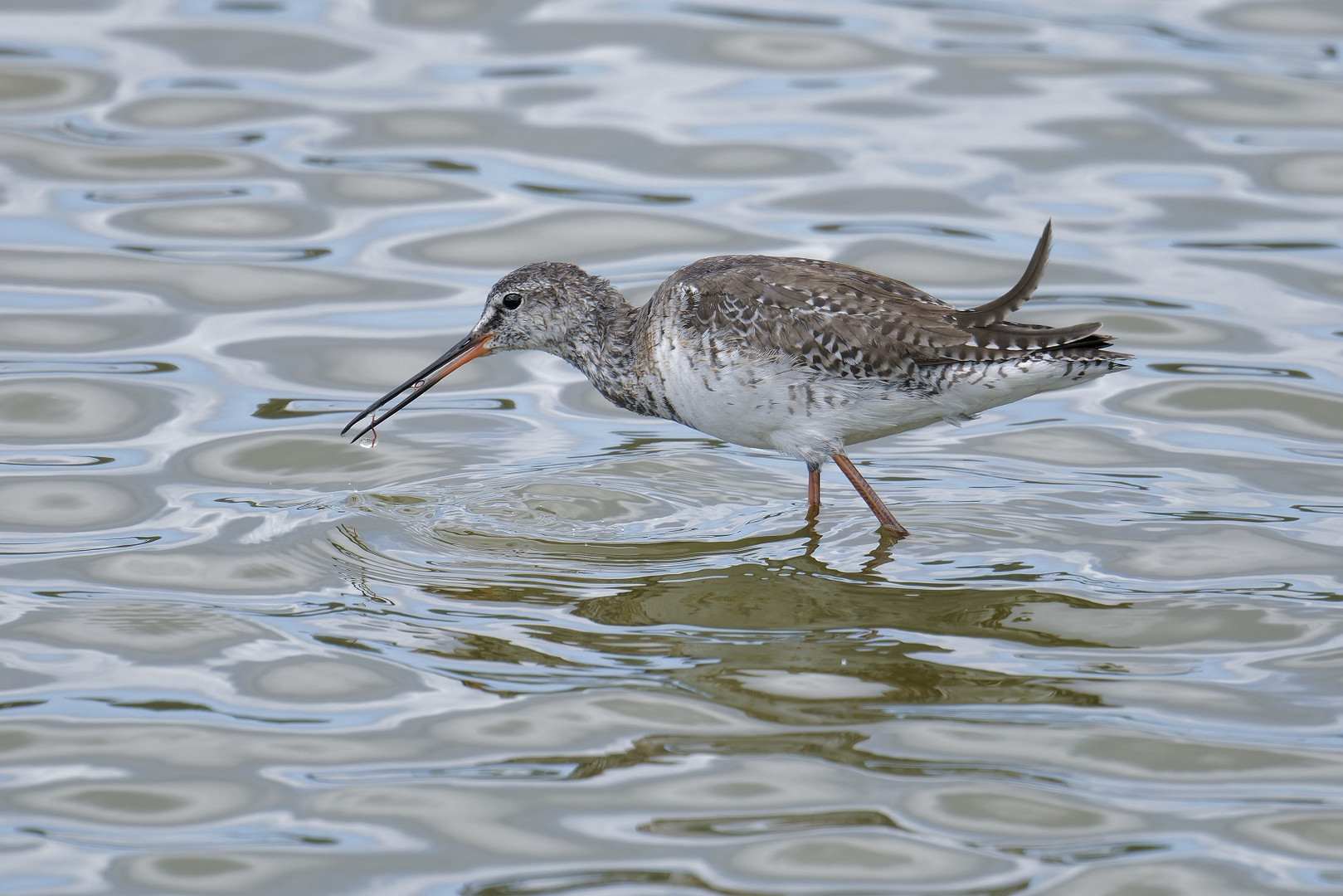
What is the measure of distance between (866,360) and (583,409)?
330cm

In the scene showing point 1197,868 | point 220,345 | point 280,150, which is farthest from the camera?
point 280,150

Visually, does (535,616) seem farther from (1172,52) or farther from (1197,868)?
(1172,52)

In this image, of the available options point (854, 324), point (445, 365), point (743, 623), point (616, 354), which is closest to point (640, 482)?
point (616, 354)

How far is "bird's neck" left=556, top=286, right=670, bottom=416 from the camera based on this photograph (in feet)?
32.3

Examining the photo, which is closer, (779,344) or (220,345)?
(779,344)

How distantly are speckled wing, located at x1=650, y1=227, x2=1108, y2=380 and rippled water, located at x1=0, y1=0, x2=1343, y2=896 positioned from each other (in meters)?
1.07

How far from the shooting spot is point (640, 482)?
33.8 ft

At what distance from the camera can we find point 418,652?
8.09 m

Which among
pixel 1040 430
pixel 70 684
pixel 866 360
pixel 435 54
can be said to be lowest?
pixel 70 684

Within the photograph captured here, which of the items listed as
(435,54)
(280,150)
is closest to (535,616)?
(280,150)

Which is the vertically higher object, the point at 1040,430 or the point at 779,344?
the point at 779,344

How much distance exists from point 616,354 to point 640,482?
805 millimetres

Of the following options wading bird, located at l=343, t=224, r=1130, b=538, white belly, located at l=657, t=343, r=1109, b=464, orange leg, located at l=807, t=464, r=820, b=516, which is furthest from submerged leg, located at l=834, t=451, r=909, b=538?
orange leg, located at l=807, t=464, r=820, b=516

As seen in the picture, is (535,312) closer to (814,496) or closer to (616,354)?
(616,354)
